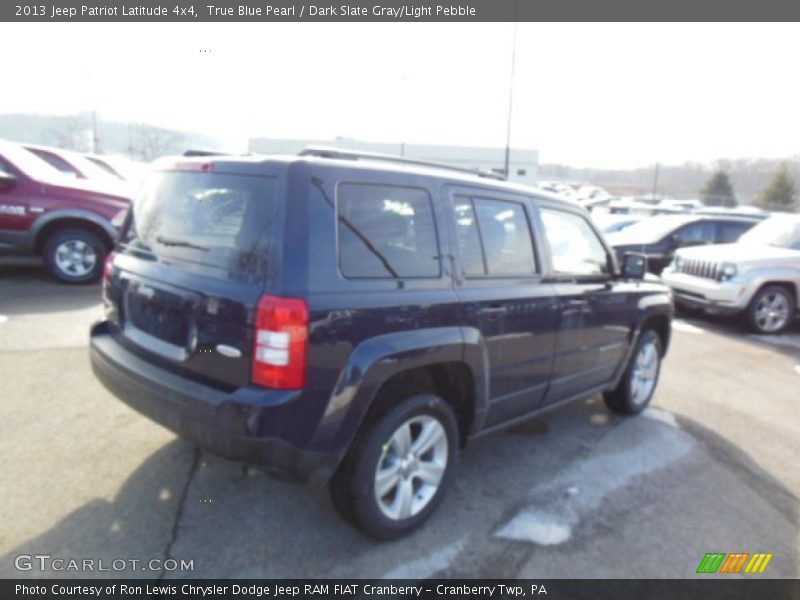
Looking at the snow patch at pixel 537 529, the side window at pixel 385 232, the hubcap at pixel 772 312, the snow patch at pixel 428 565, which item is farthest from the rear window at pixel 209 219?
the hubcap at pixel 772 312

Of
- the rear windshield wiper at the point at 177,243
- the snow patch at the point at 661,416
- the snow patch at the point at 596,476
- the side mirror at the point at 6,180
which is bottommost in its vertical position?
the snow patch at the point at 661,416

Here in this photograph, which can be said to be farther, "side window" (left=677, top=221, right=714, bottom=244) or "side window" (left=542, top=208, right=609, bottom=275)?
"side window" (left=677, top=221, right=714, bottom=244)

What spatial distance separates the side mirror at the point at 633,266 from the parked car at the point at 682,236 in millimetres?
6574

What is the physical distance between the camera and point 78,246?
7531mm

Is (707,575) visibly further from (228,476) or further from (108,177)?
(108,177)

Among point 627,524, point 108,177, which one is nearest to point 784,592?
point 627,524

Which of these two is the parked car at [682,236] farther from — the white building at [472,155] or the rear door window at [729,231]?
the white building at [472,155]

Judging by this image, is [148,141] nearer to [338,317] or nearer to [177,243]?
[177,243]

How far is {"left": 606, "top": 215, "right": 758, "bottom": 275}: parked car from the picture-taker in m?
10.3

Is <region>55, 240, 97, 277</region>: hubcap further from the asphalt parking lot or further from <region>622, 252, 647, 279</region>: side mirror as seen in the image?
<region>622, 252, 647, 279</region>: side mirror

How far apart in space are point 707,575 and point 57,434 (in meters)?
3.92

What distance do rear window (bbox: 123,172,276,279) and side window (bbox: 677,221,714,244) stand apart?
406 inches

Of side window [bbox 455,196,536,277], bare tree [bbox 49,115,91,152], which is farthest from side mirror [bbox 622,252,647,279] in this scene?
bare tree [bbox 49,115,91,152]

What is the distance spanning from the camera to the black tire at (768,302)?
7941mm
